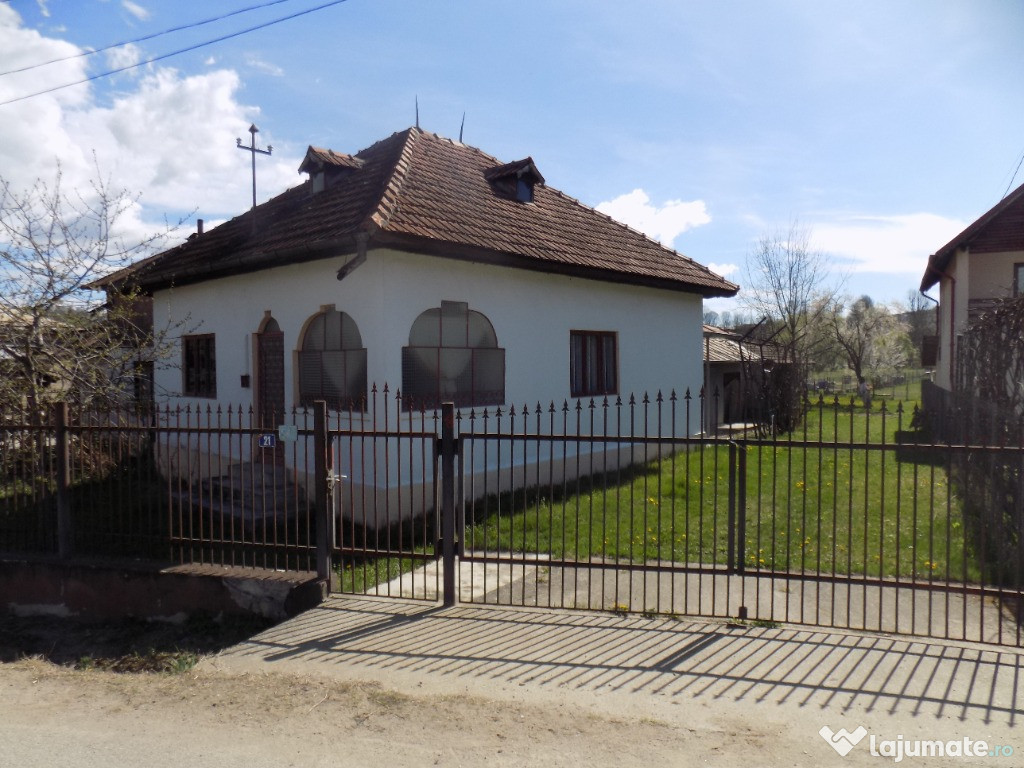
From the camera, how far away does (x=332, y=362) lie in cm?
972

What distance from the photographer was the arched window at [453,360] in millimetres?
9344

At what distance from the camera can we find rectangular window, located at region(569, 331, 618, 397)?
39.4 feet

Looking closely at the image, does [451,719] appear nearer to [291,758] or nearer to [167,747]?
[291,758]

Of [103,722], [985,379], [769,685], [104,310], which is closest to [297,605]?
[103,722]

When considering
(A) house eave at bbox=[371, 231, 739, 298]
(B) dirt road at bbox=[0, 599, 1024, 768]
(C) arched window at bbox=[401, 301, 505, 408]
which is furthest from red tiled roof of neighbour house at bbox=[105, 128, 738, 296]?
(B) dirt road at bbox=[0, 599, 1024, 768]

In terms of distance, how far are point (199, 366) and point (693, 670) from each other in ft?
35.7

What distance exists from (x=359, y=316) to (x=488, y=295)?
6.63ft

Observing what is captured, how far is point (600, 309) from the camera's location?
12320 millimetres

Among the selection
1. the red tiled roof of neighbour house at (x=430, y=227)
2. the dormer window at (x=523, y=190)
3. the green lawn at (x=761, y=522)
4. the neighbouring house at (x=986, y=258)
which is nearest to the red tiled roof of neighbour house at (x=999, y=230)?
the neighbouring house at (x=986, y=258)

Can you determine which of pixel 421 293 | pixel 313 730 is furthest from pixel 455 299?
pixel 313 730

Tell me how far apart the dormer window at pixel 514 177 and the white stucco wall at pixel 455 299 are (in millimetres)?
2179

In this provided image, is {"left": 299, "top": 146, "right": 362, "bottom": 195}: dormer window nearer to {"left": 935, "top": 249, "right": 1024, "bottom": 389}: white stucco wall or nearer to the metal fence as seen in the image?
the metal fence

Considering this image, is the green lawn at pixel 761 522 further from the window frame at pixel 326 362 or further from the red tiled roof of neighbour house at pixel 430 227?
the red tiled roof of neighbour house at pixel 430 227

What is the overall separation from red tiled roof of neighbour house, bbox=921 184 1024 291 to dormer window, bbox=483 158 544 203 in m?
10.6
